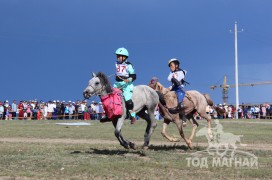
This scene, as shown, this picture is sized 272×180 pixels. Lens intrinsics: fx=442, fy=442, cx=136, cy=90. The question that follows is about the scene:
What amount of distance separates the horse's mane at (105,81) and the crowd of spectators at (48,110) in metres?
30.9

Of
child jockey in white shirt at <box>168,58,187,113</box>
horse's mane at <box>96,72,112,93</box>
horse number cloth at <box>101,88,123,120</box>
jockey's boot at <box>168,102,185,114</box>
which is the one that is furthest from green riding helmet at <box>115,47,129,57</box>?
jockey's boot at <box>168,102,185,114</box>

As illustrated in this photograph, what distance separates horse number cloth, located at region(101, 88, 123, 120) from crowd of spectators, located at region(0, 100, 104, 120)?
31.3 m

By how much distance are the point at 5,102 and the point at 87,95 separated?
3409 centimetres

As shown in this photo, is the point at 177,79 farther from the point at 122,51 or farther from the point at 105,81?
the point at 105,81

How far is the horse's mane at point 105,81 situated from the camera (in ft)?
42.3

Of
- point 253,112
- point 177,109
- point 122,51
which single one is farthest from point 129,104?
point 253,112

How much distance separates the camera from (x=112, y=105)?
1255 centimetres

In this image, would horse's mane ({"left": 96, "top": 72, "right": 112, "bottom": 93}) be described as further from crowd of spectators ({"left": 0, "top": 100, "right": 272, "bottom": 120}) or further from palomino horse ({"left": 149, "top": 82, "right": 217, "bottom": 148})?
crowd of spectators ({"left": 0, "top": 100, "right": 272, "bottom": 120})

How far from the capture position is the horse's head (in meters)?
12.6

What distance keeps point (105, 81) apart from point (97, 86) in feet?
1.08

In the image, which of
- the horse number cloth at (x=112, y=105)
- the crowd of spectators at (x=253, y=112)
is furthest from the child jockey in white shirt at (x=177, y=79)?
the crowd of spectators at (x=253, y=112)

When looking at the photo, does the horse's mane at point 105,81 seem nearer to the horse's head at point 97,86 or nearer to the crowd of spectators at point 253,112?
the horse's head at point 97,86

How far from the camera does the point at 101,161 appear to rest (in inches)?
427

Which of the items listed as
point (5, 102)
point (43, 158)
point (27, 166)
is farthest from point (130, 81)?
point (5, 102)
